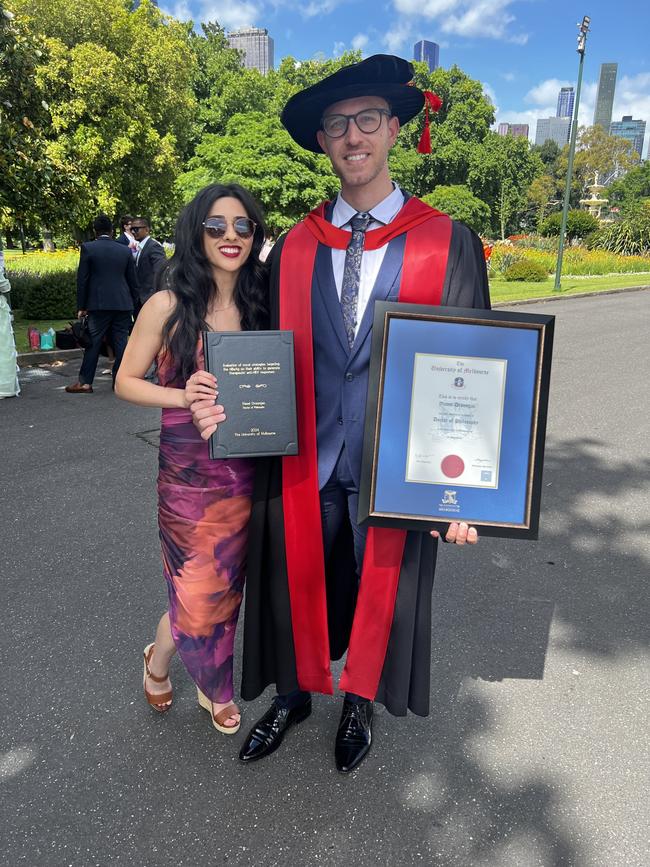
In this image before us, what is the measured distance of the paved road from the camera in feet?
6.85

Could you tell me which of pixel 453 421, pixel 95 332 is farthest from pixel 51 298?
pixel 453 421

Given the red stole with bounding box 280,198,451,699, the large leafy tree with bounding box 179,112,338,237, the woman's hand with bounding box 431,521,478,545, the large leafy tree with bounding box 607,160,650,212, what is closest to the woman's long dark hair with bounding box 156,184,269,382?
the red stole with bounding box 280,198,451,699

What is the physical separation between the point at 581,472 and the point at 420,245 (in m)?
3.78

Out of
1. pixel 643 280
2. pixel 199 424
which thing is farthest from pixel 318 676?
pixel 643 280

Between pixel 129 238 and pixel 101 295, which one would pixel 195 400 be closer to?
pixel 101 295

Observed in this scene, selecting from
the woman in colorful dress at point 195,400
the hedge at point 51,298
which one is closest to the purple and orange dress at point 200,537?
the woman in colorful dress at point 195,400

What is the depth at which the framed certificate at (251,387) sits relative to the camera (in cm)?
192

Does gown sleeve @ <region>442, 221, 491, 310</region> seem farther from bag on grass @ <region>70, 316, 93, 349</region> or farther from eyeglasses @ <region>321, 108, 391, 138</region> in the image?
bag on grass @ <region>70, 316, 93, 349</region>

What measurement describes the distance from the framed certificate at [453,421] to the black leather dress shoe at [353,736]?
3.14 feet

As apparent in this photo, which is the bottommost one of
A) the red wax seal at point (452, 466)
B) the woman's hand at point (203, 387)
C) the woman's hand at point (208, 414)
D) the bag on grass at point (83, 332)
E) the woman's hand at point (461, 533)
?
the bag on grass at point (83, 332)

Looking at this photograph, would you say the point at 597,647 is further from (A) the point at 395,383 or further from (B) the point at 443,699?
(A) the point at 395,383

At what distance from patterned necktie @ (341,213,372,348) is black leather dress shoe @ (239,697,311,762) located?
1450mm

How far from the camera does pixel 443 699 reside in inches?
108

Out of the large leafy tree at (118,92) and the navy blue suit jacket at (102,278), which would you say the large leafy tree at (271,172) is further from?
the navy blue suit jacket at (102,278)
